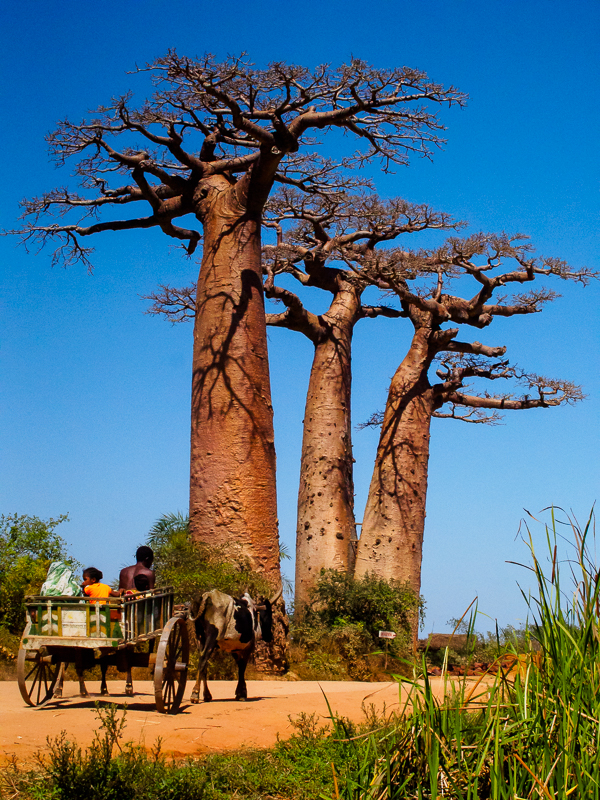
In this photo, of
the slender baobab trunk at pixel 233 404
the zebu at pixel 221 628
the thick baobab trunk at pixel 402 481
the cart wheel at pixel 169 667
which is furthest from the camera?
the thick baobab trunk at pixel 402 481

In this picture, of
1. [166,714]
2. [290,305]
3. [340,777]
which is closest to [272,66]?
[290,305]

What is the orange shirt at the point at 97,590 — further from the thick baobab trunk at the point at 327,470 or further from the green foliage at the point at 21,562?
the thick baobab trunk at the point at 327,470

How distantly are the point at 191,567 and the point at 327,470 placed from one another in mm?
4818

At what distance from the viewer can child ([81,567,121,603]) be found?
215 inches

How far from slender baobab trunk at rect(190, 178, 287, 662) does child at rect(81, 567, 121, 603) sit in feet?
11.0

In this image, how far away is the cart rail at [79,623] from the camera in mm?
5129

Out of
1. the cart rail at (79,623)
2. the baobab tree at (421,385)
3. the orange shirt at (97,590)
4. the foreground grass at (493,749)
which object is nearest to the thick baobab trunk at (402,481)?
the baobab tree at (421,385)

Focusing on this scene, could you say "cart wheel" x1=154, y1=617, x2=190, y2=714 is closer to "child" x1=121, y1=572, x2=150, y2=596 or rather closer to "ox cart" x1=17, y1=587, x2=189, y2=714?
"ox cart" x1=17, y1=587, x2=189, y2=714

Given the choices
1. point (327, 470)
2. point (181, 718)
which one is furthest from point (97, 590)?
point (327, 470)

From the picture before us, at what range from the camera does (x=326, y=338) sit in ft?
44.8

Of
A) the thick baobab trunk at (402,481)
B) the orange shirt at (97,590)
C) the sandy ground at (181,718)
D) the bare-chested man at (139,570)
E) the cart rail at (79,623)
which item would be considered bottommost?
the sandy ground at (181,718)

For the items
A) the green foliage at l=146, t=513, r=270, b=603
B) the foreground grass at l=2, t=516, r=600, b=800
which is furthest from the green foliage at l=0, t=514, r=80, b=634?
the foreground grass at l=2, t=516, r=600, b=800

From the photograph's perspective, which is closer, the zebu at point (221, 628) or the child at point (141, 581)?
the zebu at point (221, 628)

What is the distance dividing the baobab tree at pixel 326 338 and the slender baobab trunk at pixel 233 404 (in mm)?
2509
